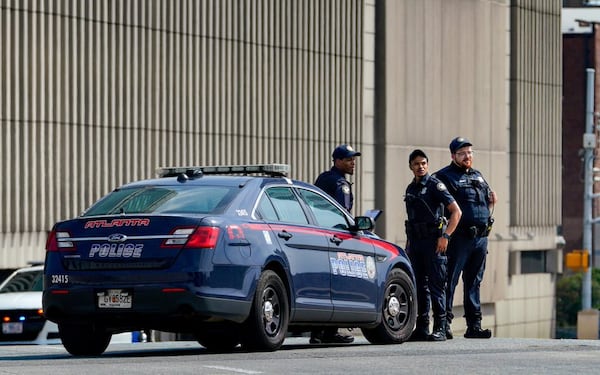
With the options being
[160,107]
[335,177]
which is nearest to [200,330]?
[335,177]

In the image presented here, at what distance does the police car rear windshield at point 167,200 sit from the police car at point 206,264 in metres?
0.01

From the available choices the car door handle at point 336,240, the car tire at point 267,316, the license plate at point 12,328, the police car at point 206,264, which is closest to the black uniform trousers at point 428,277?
the police car at point 206,264

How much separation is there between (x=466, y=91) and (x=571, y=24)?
34.3 m

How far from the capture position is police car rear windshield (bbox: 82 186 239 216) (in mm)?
12828

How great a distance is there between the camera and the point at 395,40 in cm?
3753

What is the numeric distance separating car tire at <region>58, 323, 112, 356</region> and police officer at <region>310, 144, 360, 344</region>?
9.21ft

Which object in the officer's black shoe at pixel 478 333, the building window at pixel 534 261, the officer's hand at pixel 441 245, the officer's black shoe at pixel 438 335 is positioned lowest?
the building window at pixel 534 261

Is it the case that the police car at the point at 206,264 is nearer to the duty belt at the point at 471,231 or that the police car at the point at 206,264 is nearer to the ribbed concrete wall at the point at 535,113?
the duty belt at the point at 471,231

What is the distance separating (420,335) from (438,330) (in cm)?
18

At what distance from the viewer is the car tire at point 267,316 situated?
41.8 ft

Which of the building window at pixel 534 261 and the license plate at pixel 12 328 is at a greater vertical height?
the license plate at pixel 12 328

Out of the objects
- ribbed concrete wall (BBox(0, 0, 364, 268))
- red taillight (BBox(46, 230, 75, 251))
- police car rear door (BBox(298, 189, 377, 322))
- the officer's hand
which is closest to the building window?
ribbed concrete wall (BBox(0, 0, 364, 268))

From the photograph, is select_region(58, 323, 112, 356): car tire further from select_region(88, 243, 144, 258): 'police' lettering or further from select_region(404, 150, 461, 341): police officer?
select_region(404, 150, 461, 341): police officer

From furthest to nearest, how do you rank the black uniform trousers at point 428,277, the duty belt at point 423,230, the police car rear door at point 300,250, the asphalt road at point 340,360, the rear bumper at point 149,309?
the black uniform trousers at point 428,277
the duty belt at point 423,230
the police car rear door at point 300,250
the rear bumper at point 149,309
the asphalt road at point 340,360
